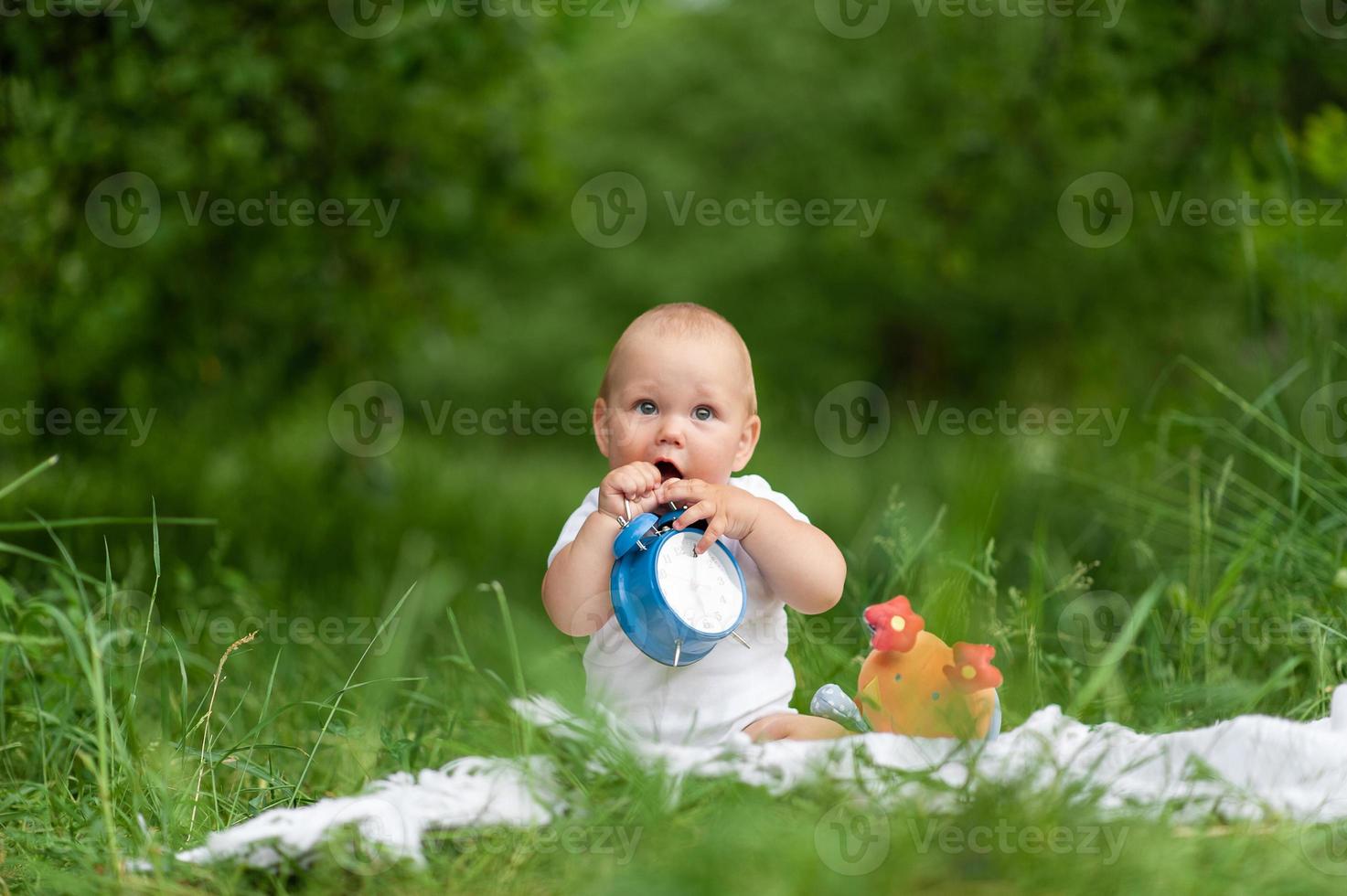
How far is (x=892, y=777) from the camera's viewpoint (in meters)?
1.87

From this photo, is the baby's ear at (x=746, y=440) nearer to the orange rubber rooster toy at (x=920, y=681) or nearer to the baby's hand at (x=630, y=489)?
the baby's hand at (x=630, y=489)

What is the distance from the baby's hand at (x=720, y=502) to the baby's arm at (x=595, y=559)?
39 mm

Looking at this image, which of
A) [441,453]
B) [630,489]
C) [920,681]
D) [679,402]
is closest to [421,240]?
[679,402]

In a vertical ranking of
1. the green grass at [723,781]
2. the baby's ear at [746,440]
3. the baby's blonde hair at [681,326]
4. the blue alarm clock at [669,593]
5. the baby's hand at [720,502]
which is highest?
the baby's blonde hair at [681,326]

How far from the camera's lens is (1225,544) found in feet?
10.6

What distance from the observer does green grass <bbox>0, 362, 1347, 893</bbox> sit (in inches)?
65.6

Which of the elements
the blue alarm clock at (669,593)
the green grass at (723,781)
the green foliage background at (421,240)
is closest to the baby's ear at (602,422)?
the blue alarm clock at (669,593)

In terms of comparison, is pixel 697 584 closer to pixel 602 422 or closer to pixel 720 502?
pixel 720 502

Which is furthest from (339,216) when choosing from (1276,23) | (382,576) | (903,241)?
(1276,23)

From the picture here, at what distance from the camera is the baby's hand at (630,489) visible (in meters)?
2.13

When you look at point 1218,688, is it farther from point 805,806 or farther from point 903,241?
point 903,241

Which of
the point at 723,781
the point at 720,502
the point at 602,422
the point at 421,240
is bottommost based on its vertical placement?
the point at 723,781

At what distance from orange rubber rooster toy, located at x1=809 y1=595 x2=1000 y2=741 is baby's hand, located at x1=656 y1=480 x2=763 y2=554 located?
266 mm

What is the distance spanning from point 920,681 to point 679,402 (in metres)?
0.63
